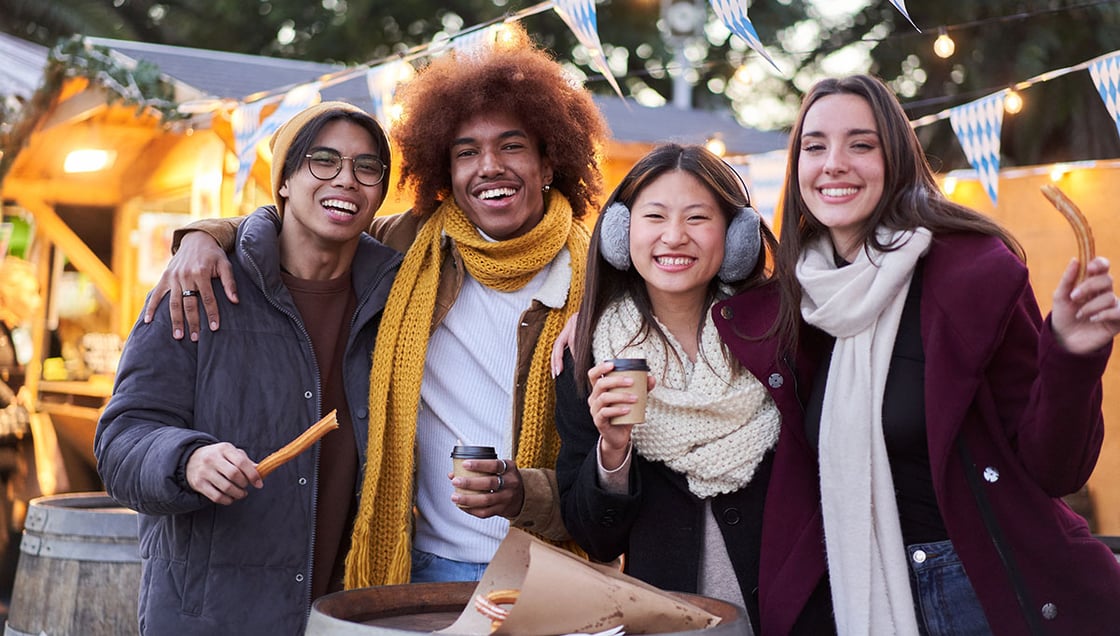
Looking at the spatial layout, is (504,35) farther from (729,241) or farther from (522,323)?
(729,241)

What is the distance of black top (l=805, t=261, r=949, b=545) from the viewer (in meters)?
2.29

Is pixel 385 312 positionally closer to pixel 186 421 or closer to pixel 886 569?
pixel 186 421

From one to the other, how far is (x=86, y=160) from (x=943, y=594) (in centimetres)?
685

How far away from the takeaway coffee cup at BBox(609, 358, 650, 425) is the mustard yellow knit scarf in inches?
24.0

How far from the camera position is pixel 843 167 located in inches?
94.4

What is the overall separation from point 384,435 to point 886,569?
1186mm

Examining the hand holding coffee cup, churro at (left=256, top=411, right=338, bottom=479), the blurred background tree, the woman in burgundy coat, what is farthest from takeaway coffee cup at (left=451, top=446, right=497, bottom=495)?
the blurred background tree

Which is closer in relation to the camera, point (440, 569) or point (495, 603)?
point (495, 603)

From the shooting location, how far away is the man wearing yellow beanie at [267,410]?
253 centimetres

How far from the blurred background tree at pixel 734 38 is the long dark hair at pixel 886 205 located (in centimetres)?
1083

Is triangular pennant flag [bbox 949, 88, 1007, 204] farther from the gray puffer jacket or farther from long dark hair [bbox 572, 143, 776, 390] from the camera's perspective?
the gray puffer jacket

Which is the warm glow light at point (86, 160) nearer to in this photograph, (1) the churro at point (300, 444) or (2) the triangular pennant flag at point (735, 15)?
(2) the triangular pennant flag at point (735, 15)

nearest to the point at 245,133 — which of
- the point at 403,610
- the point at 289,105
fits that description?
the point at 289,105

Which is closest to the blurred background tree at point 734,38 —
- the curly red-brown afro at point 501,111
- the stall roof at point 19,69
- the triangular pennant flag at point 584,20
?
the stall roof at point 19,69
